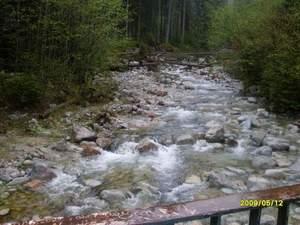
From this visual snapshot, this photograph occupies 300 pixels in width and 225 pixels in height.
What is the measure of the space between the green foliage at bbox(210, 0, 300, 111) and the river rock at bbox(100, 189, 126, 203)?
21.1 ft

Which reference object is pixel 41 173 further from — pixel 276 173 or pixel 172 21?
pixel 172 21

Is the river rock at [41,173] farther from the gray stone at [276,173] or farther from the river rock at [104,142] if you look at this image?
the gray stone at [276,173]

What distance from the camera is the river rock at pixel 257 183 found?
5.69m

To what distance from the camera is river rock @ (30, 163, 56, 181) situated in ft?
19.2

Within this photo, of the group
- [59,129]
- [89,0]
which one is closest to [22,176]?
[59,129]

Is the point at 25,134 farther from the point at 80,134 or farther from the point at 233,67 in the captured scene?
the point at 233,67

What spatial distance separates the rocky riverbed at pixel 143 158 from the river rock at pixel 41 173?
15 mm

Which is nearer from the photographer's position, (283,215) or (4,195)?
(283,215)

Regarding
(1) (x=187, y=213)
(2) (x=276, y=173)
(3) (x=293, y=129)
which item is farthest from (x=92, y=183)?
(3) (x=293, y=129)

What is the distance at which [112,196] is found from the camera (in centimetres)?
526

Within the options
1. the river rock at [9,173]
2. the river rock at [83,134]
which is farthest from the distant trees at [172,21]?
the river rock at [9,173]

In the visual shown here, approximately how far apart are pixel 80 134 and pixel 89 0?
4667mm

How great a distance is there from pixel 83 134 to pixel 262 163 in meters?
3.49

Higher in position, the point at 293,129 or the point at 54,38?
the point at 54,38
